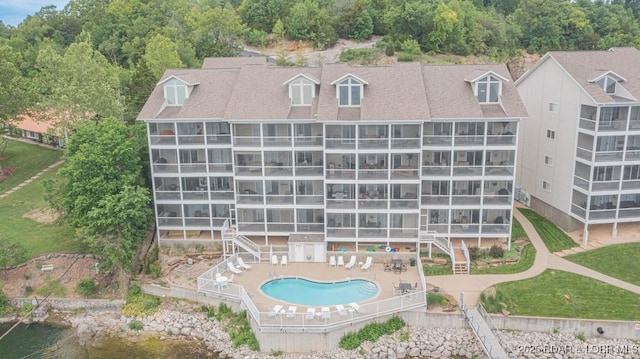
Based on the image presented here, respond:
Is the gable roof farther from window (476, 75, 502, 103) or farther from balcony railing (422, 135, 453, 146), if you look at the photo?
balcony railing (422, 135, 453, 146)

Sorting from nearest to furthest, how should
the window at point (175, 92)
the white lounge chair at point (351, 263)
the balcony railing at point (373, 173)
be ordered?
the white lounge chair at point (351, 263) < the balcony railing at point (373, 173) < the window at point (175, 92)

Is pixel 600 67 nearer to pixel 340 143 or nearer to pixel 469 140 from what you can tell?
pixel 469 140

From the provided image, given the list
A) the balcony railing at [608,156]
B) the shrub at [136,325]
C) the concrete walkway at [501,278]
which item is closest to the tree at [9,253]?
the shrub at [136,325]

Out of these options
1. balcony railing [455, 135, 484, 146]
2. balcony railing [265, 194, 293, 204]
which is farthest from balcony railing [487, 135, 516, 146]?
balcony railing [265, 194, 293, 204]

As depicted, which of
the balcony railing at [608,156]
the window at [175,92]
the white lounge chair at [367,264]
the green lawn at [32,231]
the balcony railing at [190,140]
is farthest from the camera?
the green lawn at [32,231]

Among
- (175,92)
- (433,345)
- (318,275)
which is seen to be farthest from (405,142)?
(175,92)

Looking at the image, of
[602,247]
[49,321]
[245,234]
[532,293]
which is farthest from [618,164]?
[49,321]

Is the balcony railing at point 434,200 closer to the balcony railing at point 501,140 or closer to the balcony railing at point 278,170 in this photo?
the balcony railing at point 501,140

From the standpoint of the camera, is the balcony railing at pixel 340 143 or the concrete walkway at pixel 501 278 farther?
the balcony railing at pixel 340 143
